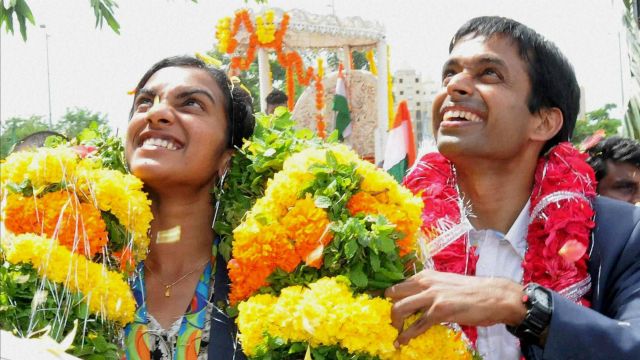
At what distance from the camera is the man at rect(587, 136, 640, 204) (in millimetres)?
4387

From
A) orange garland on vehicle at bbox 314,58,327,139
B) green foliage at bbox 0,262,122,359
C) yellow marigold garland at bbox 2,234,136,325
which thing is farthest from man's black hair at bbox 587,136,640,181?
orange garland on vehicle at bbox 314,58,327,139

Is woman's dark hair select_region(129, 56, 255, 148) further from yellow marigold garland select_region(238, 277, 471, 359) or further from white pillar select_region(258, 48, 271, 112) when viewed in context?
white pillar select_region(258, 48, 271, 112)

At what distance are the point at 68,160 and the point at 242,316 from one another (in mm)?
898

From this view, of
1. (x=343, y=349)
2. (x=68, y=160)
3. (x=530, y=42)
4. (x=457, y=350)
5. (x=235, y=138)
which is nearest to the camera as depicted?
(x=343, y=349)

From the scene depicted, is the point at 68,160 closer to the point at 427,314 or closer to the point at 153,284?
the point at 153,284

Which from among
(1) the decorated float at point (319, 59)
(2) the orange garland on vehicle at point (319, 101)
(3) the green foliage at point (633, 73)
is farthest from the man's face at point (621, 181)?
(2) the orange garland on vehicle at point (319, 101)

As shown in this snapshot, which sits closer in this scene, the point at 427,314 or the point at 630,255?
the point at 427,314

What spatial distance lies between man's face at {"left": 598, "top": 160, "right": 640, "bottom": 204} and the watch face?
247 centimetres

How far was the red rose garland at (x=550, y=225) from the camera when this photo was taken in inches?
98.4

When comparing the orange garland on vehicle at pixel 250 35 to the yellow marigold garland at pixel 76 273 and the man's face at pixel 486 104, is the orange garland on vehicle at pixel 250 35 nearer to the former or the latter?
the man's face at pixel 486 104

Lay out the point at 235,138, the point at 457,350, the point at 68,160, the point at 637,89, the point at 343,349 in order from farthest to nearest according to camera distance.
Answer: the point at 637,89 → the point at 235,138 → the point at 68,160 → the point at 457,350 → the point at 343,349

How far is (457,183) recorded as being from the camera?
2904mm

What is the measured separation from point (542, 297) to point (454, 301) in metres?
0.28

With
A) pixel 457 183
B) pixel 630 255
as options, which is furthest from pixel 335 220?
pixel 630 255
